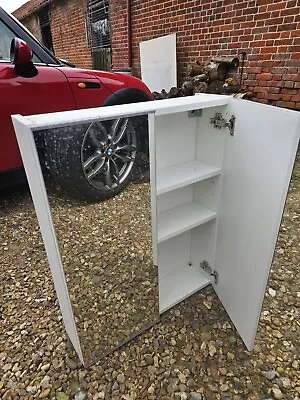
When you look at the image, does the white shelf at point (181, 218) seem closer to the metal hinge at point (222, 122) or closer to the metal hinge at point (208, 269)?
the metal hinge at point (208, 269)

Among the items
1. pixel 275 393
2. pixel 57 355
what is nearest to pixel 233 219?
pixel 275 393

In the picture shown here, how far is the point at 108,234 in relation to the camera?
1.47 meters

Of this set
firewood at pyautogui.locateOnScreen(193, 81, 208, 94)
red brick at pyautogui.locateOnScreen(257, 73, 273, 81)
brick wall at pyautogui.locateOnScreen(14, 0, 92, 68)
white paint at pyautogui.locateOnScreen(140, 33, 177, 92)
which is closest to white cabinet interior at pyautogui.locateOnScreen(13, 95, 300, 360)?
red brick at pyautogui.locateOnScreen(257, 73, 273, 81)

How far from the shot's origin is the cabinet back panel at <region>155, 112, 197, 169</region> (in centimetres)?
143

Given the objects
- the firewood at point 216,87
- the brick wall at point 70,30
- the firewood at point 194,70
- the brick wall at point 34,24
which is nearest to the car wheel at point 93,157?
the firewood at point 216,87

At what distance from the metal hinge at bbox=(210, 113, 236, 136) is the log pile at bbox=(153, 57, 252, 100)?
8.81 ft

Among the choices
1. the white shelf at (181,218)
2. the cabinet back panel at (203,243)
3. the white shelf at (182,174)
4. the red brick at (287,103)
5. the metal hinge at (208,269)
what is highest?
the white shelf at (182,174)

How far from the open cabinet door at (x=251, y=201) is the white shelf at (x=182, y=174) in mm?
102

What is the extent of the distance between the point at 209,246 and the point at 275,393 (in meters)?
0.79

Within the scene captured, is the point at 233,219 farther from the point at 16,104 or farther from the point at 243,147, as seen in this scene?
the point at 16,104

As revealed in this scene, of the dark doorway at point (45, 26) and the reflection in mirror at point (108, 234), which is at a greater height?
the dark doorway at point (45, 26)

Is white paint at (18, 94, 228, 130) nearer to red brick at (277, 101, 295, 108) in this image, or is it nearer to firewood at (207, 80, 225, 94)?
red brick at (277, 101, 295, 108)

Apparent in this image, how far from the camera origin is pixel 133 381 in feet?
4.19

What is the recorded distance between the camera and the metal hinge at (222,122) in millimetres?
1301
